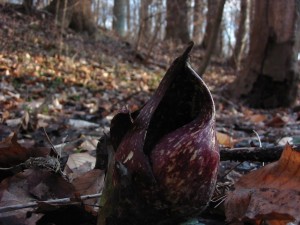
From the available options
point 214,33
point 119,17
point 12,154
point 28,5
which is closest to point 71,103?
point 214,33

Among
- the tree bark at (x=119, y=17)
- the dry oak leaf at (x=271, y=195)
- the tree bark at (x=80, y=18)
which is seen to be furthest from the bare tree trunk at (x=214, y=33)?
the tree bark at (x=119, y=17)

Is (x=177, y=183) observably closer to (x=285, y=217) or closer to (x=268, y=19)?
(x=285, y=217)

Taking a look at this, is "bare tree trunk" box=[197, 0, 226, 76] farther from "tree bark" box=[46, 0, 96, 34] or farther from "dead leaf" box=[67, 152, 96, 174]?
"tree bark" box=[46, 0, 96, 34]

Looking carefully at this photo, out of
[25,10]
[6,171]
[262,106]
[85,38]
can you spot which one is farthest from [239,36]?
[6,171]

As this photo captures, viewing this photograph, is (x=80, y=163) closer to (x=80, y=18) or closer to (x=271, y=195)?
(x=271, y=195)

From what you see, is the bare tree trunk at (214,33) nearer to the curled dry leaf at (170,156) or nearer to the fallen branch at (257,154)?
the fallen branch at (257,154)

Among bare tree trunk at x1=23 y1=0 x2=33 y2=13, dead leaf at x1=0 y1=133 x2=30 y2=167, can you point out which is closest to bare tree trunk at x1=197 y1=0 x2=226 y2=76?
dead leaf at x1=0 y1=133 x2=30 y2=167
